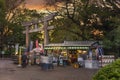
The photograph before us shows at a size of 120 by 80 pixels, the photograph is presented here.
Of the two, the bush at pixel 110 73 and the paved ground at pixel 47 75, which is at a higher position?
the bush at pixel 110 73

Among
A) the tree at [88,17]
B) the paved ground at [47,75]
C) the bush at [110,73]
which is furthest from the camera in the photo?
the tree at [88,17]

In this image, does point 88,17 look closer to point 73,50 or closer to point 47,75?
point 73,50

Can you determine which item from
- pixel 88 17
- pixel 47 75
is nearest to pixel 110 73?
pixel 47 75

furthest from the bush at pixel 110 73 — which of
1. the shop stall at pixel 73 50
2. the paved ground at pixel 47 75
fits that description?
the shop stall at pixel 73 50

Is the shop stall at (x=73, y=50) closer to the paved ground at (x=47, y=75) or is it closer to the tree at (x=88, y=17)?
the tree at (x=88, y=17)

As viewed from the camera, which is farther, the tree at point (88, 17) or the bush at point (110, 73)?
the tree at point (88, 17)

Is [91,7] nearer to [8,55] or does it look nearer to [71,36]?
[71,36]

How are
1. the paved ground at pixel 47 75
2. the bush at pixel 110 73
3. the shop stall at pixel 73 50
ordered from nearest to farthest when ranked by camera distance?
the bush at pixel 110 73 < the paved ground at pixel 47 75 < the shop stall at pixel 73 50

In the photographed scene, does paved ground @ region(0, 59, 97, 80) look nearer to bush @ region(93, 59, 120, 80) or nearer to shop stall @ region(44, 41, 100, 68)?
shop stall @ region(44, 41, 100, 68)

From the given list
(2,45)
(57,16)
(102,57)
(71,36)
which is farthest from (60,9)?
(2,45)

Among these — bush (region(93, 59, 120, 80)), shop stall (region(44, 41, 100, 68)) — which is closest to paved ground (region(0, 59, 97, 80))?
shop stall (region(44, 41, 100, 68))

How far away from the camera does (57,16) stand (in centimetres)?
3744

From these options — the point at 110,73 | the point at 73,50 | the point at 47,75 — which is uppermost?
the point at 73,50

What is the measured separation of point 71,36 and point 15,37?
17676 mm
